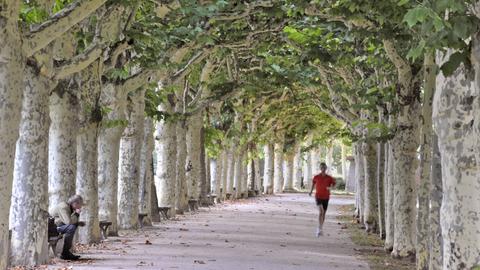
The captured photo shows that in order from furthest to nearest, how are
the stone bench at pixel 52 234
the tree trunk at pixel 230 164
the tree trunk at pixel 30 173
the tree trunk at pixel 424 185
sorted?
1. the tree trunk at pixel 230 164
2. the stone bench at pixel 52 234
3. the tree trunk at pixel 424 185
4. the tree trunk at pixel 30 173

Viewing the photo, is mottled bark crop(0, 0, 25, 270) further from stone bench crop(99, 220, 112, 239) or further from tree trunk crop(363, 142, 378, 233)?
tree trunk crop(363, 142, 378, 233)

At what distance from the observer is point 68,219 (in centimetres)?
1310

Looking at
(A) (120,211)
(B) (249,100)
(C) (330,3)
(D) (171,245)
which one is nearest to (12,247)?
(D) (171,245)

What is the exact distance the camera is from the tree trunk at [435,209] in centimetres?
845

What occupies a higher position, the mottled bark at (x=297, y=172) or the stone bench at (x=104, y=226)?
the mottled bark at (x=297, y=172)

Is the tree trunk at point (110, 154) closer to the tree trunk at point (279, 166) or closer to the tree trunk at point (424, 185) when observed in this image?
the tree trunk at point (424, 185)

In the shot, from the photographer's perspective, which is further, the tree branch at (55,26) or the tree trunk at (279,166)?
the tree trunk at (279,166)

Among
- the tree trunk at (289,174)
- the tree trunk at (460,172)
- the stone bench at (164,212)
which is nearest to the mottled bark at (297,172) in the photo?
the tree trunk at (289,174)

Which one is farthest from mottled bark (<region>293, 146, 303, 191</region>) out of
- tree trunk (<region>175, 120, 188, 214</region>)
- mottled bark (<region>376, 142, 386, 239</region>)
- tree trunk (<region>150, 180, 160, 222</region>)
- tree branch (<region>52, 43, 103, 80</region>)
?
tree branch (<region>52, 43, 103, 80</region>)

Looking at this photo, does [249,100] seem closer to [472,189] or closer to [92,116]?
[92,116]

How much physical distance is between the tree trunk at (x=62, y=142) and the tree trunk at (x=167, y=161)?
1106cm

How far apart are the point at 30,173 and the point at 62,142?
73.8 inches

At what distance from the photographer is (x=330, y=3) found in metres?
13.5

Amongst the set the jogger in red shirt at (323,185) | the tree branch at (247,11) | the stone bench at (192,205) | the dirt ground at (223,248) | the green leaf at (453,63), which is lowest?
the dirt ground at (223,248)
